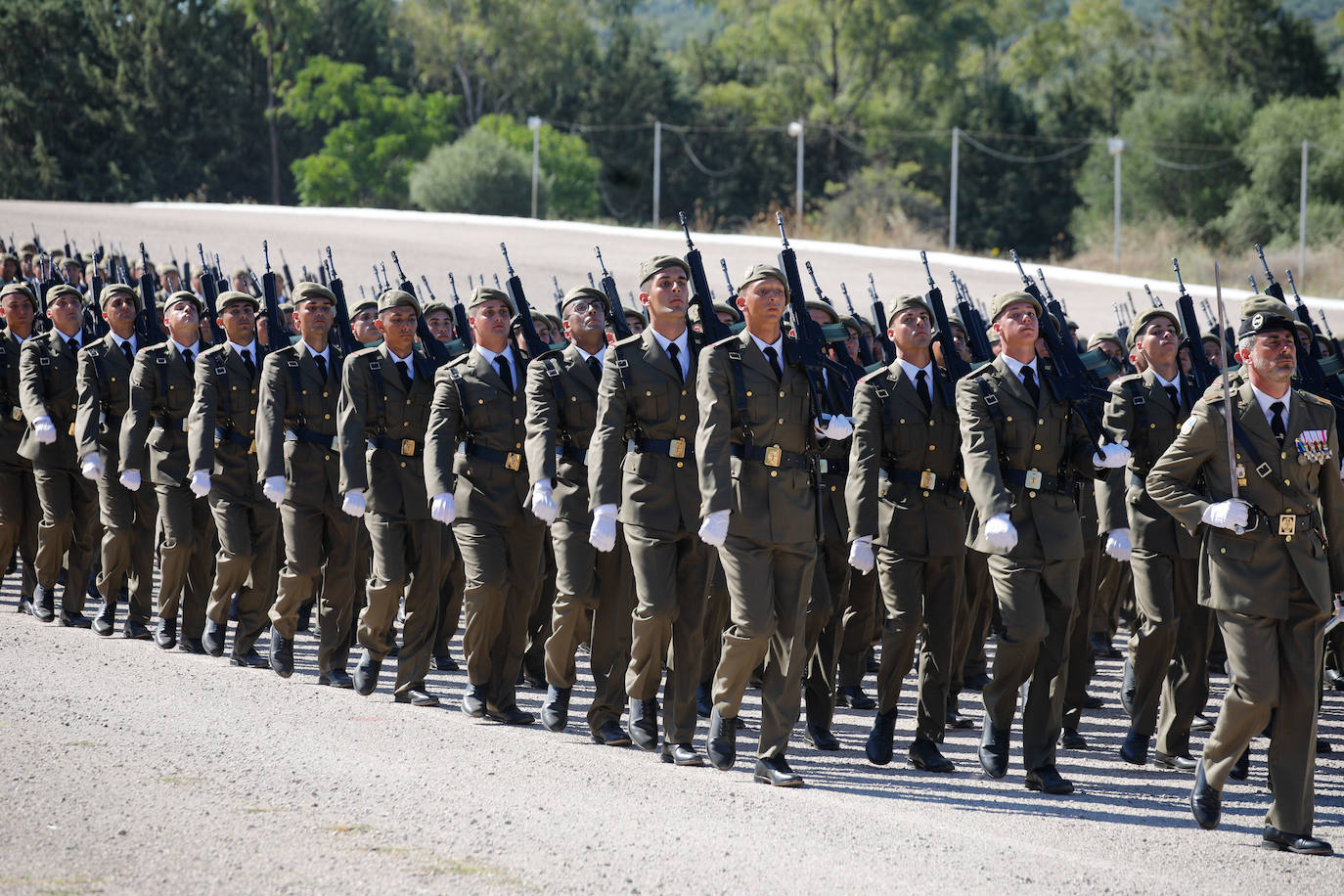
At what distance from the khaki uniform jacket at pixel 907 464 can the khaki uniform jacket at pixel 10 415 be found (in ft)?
21.1

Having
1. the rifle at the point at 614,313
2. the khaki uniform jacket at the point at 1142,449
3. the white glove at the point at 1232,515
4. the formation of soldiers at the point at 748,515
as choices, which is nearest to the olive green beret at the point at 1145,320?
the formation of soldiers at the point at 748,515

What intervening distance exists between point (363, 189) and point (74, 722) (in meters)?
50.5

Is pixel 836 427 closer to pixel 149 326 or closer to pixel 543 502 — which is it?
pixel 543 502

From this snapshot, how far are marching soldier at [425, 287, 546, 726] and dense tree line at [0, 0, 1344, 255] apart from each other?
38.0 meters

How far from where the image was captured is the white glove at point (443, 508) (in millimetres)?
8406

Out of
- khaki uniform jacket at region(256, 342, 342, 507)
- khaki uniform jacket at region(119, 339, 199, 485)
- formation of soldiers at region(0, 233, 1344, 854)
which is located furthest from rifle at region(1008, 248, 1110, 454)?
khaki uniform jacket at region(119, 339, 199, 485)

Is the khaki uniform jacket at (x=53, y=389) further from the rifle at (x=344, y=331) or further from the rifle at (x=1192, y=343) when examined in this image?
the rifle at (x=1192, y=343)

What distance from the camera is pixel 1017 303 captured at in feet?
25.2

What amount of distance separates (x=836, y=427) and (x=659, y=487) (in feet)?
2.91

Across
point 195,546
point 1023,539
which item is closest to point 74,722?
point 195,546

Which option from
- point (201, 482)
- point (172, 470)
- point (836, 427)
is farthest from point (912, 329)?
point (172, 470)

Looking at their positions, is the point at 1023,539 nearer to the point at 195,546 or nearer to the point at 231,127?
the point at 195,546

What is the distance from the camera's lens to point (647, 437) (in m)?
7.84

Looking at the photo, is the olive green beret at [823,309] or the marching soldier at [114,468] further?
the marching soldier at [114,468]
